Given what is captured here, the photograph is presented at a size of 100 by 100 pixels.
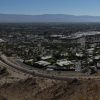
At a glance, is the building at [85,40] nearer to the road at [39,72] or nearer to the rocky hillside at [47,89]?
the road at [39,72]

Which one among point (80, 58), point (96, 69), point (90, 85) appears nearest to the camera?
point (90, 85)

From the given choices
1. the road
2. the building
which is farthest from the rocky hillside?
the building

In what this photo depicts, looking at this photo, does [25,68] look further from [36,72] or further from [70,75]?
[70,75]

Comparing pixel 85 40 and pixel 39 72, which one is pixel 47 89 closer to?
pixel 39 72

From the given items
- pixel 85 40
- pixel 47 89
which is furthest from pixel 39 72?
pixel 85 40

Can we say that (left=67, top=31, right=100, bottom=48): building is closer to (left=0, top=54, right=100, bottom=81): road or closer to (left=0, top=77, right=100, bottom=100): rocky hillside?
(left=0, top=54, right=100, bottom=81): road

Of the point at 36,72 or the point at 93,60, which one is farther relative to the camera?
the point at 93,60

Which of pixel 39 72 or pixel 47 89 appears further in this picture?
pixel 39 72

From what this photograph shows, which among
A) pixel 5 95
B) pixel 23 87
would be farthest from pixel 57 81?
pixel 5 95
